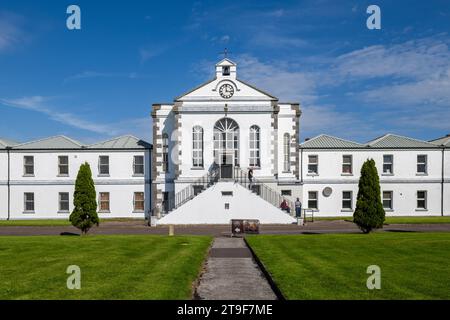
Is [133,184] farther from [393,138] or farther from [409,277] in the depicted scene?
[409,277]

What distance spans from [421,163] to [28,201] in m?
37.9

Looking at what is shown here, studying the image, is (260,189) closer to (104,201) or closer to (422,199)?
(104,201)

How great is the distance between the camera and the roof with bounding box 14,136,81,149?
37.9 metres

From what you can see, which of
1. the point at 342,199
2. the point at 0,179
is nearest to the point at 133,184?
the point at 0,179

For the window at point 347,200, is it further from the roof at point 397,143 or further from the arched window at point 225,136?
the arched window at point 225,136

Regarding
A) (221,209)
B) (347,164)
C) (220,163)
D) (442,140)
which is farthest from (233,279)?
(442,140)

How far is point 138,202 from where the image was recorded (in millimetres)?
37250

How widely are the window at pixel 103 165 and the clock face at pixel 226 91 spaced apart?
12.9 m

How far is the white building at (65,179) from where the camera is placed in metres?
37.2

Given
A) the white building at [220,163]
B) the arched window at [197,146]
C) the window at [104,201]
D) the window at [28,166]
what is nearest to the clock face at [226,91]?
the white building at [220,163]

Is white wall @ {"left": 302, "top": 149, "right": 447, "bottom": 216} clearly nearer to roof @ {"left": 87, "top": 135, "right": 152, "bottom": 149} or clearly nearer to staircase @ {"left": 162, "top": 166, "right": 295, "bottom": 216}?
staircase @ {"left": 162, "top": 166, "right": 295, "bottom": 216}

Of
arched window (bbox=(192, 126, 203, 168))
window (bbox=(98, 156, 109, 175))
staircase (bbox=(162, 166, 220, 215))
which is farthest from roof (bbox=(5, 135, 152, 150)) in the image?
staircase (bbox=(162, 166, 220, 215))

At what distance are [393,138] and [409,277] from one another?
31863mm

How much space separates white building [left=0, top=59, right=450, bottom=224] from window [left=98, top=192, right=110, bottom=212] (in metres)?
0.09
